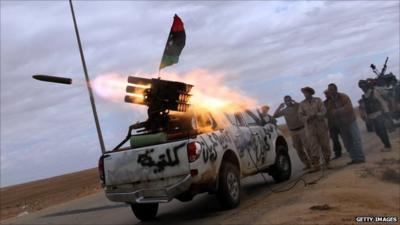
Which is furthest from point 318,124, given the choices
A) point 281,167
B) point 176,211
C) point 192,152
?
point 192,152

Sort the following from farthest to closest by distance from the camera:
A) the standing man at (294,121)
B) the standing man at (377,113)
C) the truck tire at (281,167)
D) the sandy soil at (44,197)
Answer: the sandy soil at (44,197) → the standing man at (377,113) → the standing man at (294,121) → the truck tire at (281,167)

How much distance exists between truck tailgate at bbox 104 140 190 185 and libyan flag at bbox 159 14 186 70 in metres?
2.62

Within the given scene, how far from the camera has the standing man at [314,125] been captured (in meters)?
12.8

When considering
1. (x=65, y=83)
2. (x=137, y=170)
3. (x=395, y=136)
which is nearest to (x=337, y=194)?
(x=137, y=170)

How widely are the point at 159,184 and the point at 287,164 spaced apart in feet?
14.2

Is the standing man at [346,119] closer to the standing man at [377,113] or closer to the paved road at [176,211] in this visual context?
the paved road at [176,211]

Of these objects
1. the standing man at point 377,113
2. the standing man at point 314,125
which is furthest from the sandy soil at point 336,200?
the standing man at point 377,113

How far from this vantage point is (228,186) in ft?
31.3

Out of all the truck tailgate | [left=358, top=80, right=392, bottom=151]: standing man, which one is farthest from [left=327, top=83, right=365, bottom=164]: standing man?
the truck tailgate

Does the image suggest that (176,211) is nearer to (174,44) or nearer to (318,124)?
(174,44)

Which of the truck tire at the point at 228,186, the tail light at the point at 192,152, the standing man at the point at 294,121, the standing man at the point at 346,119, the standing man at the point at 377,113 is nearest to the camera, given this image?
the tail light at the point at 192,152

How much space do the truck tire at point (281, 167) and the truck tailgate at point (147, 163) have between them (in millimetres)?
3719

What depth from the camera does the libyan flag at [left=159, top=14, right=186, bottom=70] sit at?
11.4 m

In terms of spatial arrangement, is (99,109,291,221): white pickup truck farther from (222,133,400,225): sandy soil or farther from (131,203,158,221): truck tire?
(222,133,400,225): sandy soil
